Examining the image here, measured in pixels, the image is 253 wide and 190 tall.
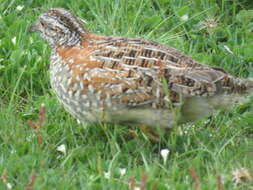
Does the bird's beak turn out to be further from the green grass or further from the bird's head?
the green grass

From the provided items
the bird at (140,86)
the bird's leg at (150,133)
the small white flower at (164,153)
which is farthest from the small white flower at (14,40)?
the small white flower at (164,153)

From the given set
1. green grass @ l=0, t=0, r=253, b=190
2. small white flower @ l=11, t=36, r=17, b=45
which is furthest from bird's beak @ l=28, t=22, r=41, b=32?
small white flower @ l=11, t=36, r=17, b=45

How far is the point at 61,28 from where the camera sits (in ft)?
22.7

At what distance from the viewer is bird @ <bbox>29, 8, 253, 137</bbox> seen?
6164 millimetres

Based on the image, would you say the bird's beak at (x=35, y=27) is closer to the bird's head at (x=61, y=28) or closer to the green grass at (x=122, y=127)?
the bird's head at (x=61, y=28)

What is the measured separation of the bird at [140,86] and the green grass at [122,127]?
20cm

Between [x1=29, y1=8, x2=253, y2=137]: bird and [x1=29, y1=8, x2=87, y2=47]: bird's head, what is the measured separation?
0.23 m

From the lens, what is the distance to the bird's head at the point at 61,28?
6809 mm

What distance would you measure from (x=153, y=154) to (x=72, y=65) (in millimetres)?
1008

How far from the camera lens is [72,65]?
6.51 meters

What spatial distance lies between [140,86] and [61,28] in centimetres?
114

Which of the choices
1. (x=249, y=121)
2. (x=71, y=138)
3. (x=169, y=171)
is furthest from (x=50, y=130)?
(x=249, y=121)

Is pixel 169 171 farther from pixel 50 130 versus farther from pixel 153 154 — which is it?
pixel 50 130

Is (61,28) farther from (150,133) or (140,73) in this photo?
(150,133)
